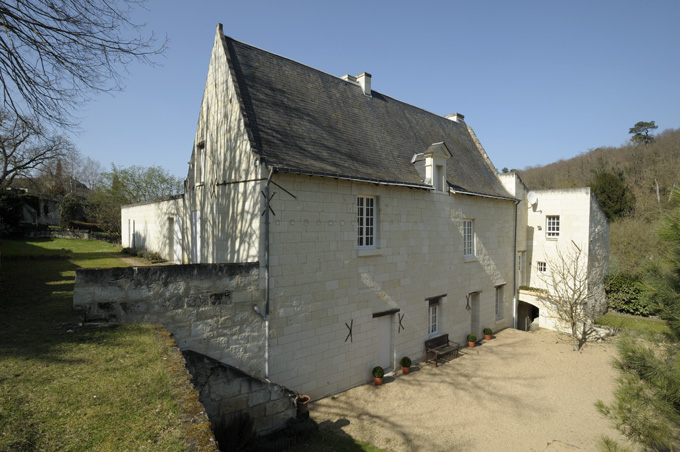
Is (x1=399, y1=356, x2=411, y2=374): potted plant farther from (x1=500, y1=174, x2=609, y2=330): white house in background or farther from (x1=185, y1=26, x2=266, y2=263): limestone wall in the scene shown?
(x1=500, y1=174, x2=609, y2=330): white house in background

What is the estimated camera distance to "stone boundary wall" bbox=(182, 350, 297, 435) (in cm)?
670

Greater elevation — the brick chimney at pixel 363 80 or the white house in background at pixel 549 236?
the brick chimney at pixel 363 80

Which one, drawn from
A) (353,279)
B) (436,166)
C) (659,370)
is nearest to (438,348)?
(353,279)

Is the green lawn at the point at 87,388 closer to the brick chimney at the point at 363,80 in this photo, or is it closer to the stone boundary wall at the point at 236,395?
the stone boundary wall at the point at 236,395

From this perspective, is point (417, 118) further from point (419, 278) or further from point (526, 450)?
point (526, 450)

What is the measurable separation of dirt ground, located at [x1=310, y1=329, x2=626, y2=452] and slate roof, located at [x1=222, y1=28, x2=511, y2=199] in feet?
19.0

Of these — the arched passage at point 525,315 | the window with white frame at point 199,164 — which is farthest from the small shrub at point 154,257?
the arched passage at point 525,315

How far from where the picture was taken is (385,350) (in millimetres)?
10883

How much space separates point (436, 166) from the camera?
1263cm

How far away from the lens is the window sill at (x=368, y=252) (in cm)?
995

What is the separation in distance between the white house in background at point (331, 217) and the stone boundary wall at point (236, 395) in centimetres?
69

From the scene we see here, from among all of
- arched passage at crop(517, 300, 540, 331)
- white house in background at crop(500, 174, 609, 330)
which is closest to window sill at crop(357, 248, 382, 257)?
white house in background at crop(500, 174, 609, 330)

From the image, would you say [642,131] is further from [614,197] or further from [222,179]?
[222,179]

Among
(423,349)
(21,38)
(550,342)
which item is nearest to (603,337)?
(550,342)
